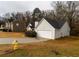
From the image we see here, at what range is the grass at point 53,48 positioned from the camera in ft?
12.0

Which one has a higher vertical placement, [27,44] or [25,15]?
[25,15]

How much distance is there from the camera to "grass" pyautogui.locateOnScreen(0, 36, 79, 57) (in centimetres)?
365

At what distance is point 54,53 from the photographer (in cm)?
367

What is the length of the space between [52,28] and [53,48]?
0.27 m

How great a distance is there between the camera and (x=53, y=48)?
3.68 metres

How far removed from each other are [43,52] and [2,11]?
0.78 metres

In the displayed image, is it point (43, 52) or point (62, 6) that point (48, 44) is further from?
point (62, 6)

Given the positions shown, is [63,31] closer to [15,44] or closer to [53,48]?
[53,48]

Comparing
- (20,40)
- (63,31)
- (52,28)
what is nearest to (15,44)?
(20,40)

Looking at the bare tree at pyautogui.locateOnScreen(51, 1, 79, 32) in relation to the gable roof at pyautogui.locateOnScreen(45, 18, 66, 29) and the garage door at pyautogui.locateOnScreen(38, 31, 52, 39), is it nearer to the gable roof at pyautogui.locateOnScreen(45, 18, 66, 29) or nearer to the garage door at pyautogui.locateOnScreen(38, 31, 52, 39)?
the gable roof at pyautogui.locateOnScreen(45, 18, 66, 29)

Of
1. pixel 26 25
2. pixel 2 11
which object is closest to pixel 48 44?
pixel 26 25

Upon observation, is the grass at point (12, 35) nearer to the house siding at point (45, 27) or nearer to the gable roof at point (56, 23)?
the house siding at point (45, 27)

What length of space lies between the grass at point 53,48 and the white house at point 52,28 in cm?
8

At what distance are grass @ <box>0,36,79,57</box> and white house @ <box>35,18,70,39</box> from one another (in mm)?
79
